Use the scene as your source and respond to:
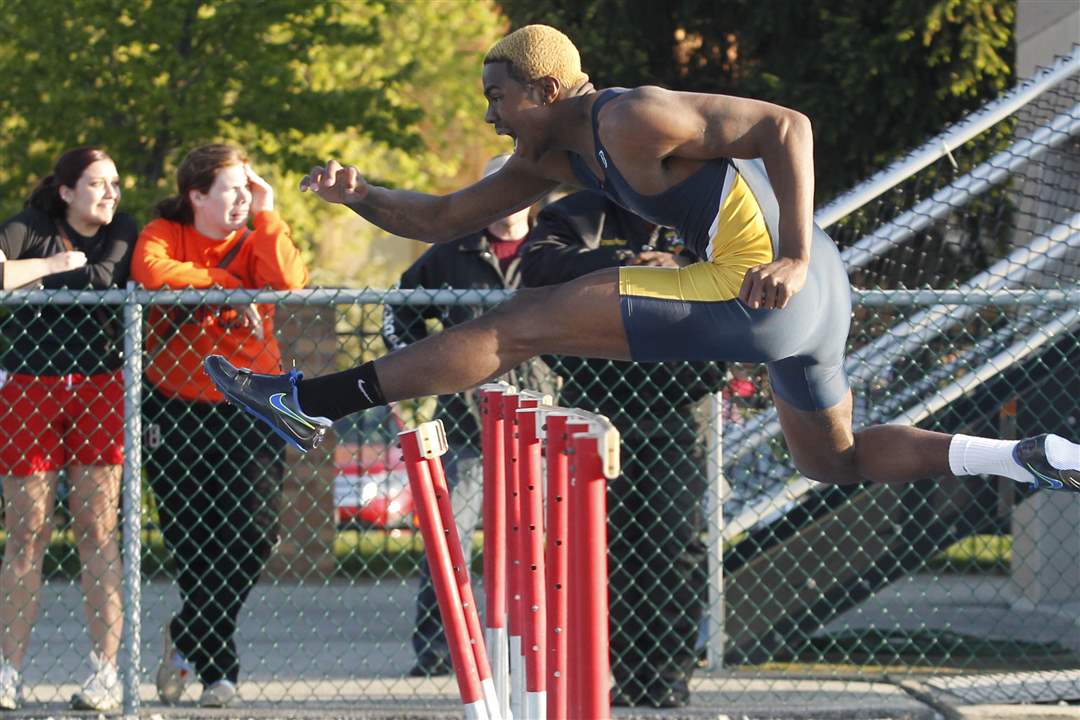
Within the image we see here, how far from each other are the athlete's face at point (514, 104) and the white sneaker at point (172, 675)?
3.02m

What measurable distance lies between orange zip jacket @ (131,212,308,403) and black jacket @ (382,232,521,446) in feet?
1.85

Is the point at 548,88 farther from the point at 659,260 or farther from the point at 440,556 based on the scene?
the point at 659,260

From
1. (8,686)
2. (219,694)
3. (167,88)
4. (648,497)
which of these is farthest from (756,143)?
(167,88)

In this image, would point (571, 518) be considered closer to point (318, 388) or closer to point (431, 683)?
point (318, 388)

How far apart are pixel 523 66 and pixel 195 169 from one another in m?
2.50

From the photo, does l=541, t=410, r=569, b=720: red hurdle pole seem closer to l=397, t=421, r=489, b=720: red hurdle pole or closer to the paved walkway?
l=397, t=421, r=489, b=720: red hurdle pole

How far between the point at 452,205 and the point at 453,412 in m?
2.21

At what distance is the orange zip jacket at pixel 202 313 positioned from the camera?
6344 mm

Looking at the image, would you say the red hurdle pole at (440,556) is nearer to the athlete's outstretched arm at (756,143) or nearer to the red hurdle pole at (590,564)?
the athlete's outstretched arm at (756,143)

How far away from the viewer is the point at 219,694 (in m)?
6.40

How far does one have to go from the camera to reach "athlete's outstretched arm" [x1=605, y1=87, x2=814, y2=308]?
423 cm

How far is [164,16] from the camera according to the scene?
13.6 m

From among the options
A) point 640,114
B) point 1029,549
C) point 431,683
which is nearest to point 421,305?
point 431,683

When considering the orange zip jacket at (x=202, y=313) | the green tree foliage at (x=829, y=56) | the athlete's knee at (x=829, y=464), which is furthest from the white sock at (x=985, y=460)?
the green tree foliage at (x=829, y=56)
